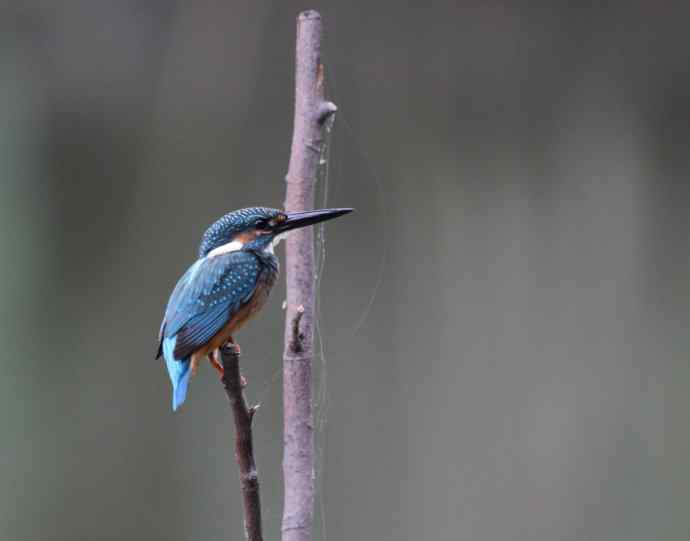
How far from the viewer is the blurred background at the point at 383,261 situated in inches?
→ 96.3

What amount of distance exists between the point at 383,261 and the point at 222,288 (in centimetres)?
98

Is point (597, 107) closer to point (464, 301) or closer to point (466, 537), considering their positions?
point (464, 301)

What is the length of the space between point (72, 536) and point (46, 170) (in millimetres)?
928

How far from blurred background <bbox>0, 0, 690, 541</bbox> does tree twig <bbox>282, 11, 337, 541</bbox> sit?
94cm

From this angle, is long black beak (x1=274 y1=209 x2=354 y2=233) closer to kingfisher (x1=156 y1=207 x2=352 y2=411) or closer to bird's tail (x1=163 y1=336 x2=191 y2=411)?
kingfisher (x1=156 y1=207 x2=352 y2=411)

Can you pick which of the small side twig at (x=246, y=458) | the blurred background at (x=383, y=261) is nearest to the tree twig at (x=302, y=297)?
the small side twig at (x=246, y=458)

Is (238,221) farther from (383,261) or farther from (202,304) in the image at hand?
(383,261)

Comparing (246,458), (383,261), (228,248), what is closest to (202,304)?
(228,248)

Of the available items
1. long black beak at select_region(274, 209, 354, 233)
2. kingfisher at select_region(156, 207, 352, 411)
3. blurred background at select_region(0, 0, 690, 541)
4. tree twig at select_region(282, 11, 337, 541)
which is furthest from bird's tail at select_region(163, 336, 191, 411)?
blurred background at select_region(0, 0, 690, 541)

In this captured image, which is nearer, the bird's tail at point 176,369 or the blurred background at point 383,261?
the bird's tail at point 176,369

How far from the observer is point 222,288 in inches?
62.6

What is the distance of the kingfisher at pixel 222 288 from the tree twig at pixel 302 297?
5cm

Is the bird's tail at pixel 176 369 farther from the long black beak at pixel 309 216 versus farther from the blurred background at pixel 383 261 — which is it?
the blurred background at pixel 383 261

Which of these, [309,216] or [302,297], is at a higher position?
[309,216]
